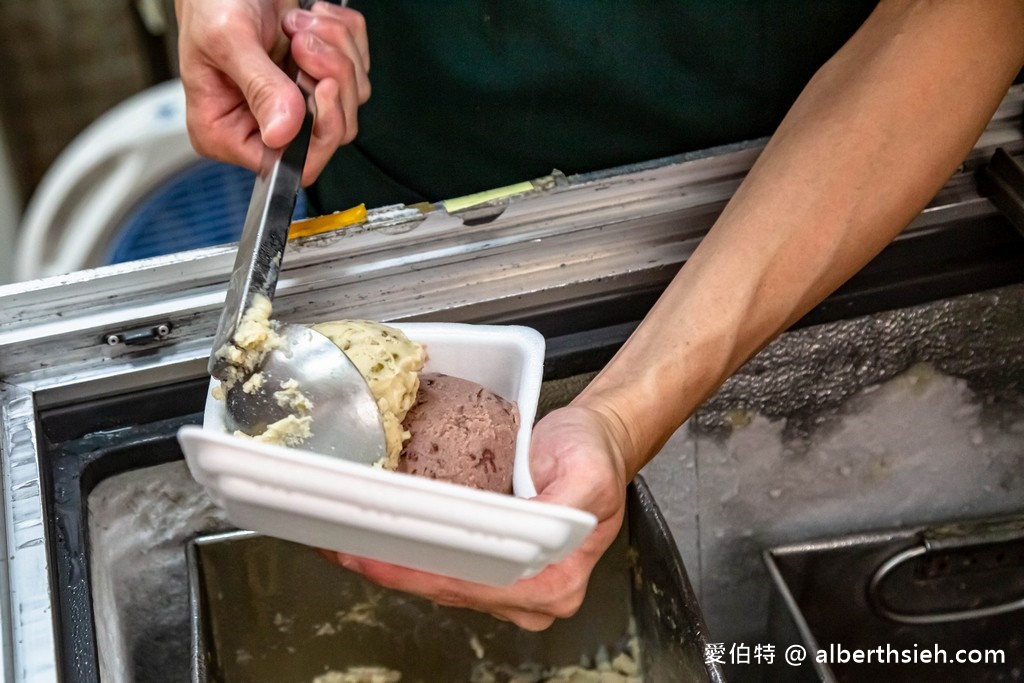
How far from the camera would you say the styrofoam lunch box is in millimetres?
690

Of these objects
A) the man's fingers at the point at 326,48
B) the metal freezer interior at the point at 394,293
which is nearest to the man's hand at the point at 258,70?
the man's fingers at the point at 326,48

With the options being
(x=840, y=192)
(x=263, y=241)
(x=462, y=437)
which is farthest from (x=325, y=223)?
→ (x=840, y=192)

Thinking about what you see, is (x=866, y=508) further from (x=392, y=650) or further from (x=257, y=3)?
(x=257, y=3)

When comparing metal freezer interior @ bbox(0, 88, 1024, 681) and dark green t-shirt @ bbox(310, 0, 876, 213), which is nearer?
metal freezer interior @ bbox(0, 88, 1024, 681)

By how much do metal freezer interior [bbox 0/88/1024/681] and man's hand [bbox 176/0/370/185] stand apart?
139mm

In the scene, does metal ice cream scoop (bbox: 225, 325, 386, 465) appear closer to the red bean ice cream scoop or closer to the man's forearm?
the red bean ice cream scoop

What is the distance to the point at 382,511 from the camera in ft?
2.36

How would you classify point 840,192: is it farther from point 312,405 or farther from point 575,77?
point 312,405

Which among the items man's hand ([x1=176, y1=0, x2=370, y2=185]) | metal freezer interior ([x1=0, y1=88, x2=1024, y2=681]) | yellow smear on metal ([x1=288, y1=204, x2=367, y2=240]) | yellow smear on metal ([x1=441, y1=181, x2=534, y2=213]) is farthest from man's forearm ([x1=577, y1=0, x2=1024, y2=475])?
man's hand ([x1=176, y1=0, x2=370, y2=185])

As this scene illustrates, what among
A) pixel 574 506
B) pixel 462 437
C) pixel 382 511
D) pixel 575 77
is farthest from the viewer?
pixel 575 77

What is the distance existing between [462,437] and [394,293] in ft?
0.83

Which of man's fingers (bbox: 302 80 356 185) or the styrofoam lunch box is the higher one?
man's fingers (bbox: 302 80 356 185)

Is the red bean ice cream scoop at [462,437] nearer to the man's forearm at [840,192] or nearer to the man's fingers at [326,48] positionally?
the man's forearm at [840,192]

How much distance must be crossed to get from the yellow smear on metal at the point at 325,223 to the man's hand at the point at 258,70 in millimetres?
55
